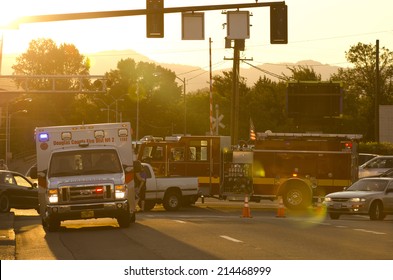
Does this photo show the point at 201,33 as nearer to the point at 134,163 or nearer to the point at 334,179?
the point at 134,163

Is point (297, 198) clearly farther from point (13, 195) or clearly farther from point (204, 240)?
point (204, 240)

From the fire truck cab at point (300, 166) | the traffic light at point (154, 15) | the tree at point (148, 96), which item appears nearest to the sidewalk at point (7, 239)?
the traffic light at point (154, 15)

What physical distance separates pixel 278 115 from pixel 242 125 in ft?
22.6

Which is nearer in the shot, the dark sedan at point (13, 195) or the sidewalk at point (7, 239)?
the sidewalk at point (7, 239)

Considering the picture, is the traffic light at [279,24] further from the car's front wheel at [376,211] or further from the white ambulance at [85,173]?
the car's front wheel at [376,211]

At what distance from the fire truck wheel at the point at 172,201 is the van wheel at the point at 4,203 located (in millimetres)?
5887

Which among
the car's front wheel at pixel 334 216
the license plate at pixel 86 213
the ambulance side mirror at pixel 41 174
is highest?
the ambulance side mirror at pixel 41 174

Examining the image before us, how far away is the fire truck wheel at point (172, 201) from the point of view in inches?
1593

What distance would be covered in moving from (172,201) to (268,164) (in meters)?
4.36

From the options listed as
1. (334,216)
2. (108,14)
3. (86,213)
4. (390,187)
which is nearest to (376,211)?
(390,187)

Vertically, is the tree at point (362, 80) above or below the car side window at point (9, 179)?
above

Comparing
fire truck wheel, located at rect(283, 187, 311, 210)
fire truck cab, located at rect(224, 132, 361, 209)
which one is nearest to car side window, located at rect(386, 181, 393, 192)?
fire truck cab, located at rect(224, 132, 361, 209)

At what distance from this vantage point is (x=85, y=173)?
2747 cm

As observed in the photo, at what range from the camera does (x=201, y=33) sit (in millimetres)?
28922
